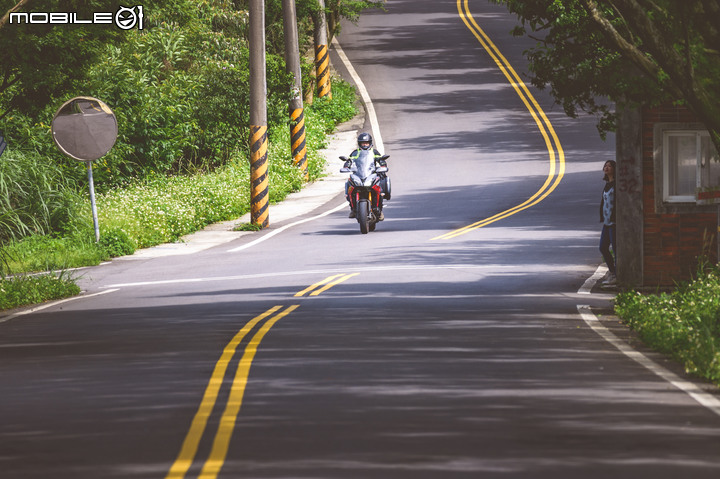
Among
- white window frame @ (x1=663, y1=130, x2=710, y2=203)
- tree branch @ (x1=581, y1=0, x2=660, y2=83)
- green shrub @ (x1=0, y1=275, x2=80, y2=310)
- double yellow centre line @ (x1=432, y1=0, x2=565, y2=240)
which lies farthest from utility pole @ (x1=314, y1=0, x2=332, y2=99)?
tree branch @ (x1=581, y1=0, x2=660, y2=83)

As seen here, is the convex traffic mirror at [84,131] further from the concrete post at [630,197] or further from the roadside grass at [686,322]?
the roadside grass at [686,322]

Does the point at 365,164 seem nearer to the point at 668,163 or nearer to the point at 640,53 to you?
the point at 668,163

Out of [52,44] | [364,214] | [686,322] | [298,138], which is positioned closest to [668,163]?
[686,322]

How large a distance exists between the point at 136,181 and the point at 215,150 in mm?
4237

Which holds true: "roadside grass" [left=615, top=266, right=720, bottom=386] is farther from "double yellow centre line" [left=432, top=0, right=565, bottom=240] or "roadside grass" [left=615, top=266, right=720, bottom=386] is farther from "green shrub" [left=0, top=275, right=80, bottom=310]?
"double yellow centre line" [left=432, top=0, right=565, bottom=240]

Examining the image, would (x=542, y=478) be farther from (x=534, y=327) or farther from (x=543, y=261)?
(x=543, y=261)

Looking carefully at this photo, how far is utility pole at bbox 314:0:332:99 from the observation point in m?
49.8

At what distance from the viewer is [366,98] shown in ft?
177

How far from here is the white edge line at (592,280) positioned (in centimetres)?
2028

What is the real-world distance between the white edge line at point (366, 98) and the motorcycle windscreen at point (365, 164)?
1525 cm

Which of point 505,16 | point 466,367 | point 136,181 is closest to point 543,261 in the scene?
point 466,367

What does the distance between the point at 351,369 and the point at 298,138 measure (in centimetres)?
2905

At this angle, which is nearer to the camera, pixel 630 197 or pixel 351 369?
pixel 351 369

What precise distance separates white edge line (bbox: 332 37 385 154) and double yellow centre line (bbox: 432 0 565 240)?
6.01 metres
